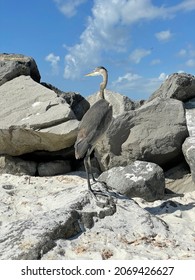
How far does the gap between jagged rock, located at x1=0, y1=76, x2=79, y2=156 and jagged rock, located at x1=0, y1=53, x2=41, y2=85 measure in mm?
868

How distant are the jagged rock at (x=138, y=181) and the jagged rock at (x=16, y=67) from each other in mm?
4455

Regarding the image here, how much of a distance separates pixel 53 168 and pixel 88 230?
506cm

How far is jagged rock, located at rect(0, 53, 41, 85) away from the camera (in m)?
11.4

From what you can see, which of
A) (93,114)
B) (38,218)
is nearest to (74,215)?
(38,218)

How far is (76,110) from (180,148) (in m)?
3.55

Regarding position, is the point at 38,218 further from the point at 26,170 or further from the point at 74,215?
the point at 26,170

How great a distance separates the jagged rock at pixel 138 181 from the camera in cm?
822

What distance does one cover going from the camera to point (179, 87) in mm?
11117

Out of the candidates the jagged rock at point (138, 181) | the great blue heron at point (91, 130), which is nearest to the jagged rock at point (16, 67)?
the jagged rock at point (138, 181)

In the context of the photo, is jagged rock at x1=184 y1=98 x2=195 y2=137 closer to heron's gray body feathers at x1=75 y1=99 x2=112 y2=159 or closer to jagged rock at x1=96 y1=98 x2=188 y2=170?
jagged rock at x1=96 y1=98 x2=188 y2=170

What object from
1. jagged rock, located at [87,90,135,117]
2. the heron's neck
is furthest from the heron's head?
jagged rock, located at [87,90,135,117]

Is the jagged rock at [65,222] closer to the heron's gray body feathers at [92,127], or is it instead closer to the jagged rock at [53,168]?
the heron's gray body feathers at [92,127]

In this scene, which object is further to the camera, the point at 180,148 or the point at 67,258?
the point at 180,148

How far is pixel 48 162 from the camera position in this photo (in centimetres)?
1049
